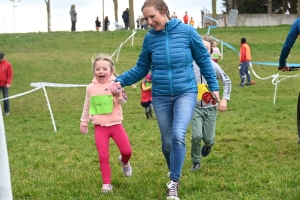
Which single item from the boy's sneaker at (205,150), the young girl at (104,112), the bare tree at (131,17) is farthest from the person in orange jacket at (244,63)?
the bare tree at (131,17)

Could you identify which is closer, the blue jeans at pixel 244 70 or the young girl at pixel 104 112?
the young girl at pixel 104 112

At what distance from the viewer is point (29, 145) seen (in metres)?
10.8

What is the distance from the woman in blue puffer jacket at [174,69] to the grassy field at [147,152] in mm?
584

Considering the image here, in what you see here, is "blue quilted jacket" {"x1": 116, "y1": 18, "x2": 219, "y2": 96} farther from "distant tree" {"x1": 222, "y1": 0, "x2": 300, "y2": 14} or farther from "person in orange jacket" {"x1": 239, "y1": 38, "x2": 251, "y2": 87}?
"distant tree" {"x1": 222, "y1": 0, "x2": 300, "y2": 14}

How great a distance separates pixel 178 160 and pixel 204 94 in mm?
1168

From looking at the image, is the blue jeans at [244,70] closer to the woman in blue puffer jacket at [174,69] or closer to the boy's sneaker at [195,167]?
the boy's sneaker at [195,167]

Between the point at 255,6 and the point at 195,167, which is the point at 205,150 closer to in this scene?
the point at 195,167

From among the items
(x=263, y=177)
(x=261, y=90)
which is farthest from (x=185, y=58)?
(x=261, y=90)

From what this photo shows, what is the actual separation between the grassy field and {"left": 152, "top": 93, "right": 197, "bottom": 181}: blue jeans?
0.40 meters

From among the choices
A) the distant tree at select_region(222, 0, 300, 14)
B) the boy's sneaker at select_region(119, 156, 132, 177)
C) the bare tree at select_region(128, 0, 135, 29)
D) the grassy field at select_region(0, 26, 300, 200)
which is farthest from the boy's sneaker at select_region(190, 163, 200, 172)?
the distant tree at select_region(222, 0, 300, 14)

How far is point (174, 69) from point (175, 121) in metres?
0.52

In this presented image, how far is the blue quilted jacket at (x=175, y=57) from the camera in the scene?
5.76m

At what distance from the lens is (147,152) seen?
9211 mm

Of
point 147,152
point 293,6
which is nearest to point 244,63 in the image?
point 147,152
